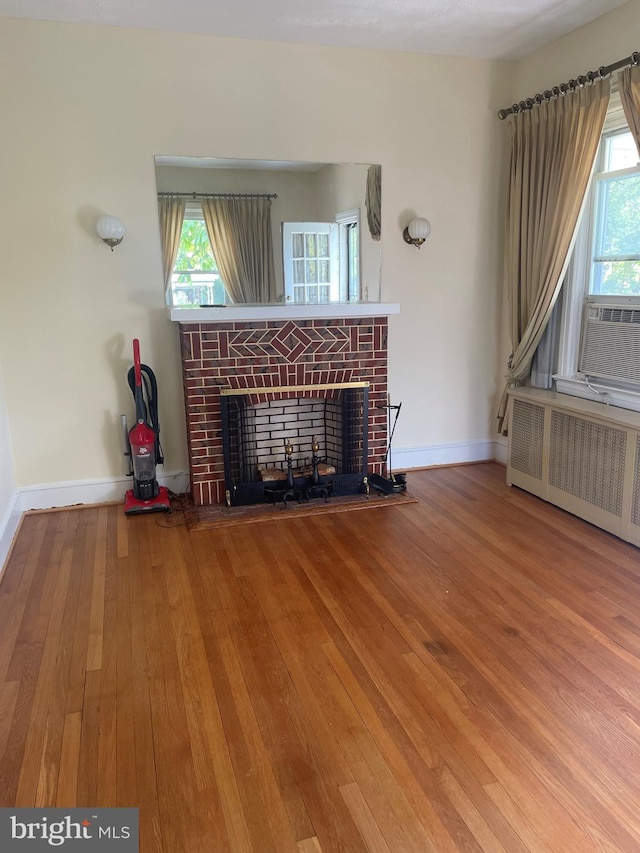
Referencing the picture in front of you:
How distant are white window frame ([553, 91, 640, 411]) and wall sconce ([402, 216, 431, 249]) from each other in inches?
37.9

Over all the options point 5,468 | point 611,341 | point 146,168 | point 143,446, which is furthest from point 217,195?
point 611,341

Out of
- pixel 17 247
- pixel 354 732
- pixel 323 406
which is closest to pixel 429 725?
pixel 354 732

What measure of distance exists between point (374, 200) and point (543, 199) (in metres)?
1.10

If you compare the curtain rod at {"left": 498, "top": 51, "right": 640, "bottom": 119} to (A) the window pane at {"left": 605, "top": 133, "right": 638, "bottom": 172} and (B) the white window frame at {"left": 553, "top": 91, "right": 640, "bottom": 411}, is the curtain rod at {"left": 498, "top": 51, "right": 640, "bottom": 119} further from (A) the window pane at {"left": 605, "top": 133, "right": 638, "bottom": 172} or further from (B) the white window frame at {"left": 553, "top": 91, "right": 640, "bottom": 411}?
(A) the window pane at {"left": 605, "top": 133, "right": 638, "bottom": 172}

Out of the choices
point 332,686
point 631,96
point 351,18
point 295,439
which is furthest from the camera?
point 295,439

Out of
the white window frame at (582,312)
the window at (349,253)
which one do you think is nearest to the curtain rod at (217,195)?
the window at (349,253)

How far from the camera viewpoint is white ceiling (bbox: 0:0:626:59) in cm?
320

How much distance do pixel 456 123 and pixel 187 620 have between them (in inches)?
145

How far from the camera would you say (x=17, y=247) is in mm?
3566

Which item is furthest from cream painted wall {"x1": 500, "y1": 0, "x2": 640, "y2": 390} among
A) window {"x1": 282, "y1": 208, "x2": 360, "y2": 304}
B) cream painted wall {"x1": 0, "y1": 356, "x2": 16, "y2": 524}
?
cream painted wall {"x1": 0, "y1": 356, "x2": 16, "y2": 524}

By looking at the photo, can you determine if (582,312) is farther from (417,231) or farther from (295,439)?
(295,439)

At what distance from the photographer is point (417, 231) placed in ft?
13.4

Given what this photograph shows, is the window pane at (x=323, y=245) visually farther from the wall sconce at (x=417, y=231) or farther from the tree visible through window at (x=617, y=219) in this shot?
the tree visible through window at (x=617, y=219)

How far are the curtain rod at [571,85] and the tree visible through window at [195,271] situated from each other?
7.38 ft
